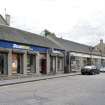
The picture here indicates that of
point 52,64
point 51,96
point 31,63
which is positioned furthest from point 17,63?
point 51,96

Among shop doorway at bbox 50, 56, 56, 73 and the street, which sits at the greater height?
shop doorway at bbox 50, 56, 56, 73

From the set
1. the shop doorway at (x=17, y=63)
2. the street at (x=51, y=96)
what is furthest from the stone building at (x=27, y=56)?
the street at (x=51, y=96)

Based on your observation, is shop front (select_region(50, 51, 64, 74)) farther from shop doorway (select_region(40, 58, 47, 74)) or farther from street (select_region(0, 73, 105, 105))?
street (select_region(0, 73, 105, 105))

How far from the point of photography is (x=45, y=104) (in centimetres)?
1292

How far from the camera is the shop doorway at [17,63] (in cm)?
3288

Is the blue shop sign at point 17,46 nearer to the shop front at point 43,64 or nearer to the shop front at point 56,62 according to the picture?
the shop front at point 43,64

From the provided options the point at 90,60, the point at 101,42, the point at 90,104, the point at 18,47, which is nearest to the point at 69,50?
the point at 90,60

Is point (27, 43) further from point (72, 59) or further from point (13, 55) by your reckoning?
point (72, 59)

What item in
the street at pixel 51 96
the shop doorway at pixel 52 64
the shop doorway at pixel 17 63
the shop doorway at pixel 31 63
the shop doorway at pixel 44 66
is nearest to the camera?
the street at pixel 51 96

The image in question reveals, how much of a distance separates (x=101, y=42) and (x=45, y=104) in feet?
273


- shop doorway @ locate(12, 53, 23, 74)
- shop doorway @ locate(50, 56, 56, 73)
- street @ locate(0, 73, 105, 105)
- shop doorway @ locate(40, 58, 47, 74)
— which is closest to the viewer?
street @ locate(0, 73, 105, 105)

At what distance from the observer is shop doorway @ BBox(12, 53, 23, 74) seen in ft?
108

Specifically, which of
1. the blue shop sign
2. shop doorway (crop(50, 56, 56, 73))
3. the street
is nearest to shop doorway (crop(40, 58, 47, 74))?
the blue shop sign


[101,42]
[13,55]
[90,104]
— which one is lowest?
[90,104]
